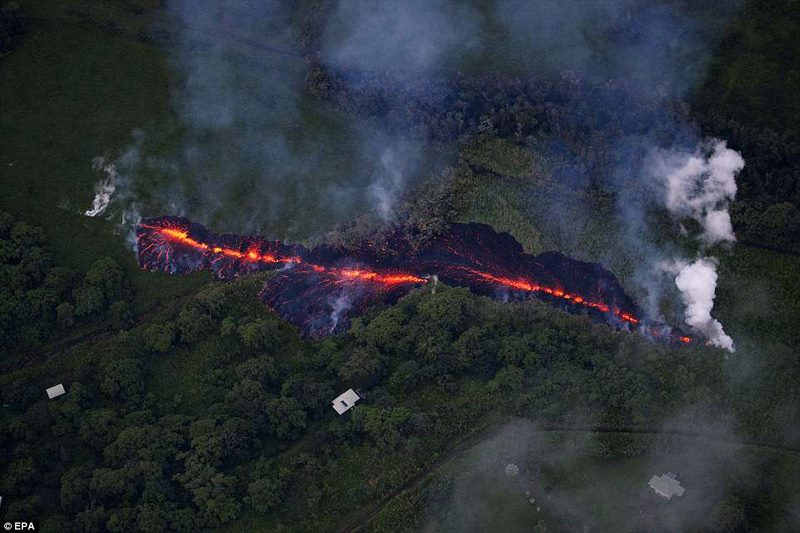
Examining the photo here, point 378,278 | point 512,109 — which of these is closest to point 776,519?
point 378,278

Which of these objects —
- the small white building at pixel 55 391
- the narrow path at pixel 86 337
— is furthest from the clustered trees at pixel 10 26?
the small white building at pixel 55 391

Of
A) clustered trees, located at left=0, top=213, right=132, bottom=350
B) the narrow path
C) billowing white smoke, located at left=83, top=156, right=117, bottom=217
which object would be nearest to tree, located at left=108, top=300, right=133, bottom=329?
clustered trees, located at left=0, top=213, right=132, bottom=350

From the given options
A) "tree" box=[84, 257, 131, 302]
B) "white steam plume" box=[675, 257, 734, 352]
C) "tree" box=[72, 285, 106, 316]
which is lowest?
"tree" box=[72, 285, 106, 316]

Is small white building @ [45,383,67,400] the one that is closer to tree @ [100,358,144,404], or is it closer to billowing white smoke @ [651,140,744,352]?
tree @ [100,358,144,404]

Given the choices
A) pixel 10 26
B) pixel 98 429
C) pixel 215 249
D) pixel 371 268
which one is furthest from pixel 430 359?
pixel 10 26

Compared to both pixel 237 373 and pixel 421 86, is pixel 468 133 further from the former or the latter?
pixel 237 373

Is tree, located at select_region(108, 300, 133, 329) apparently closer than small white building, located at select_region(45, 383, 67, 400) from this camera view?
No
